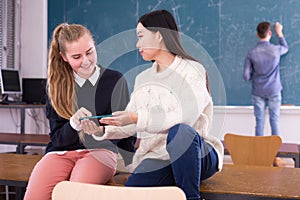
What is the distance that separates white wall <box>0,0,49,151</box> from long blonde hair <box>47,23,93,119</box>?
14.7 ft

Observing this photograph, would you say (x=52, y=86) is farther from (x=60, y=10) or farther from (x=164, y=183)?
(x=60, y=10)

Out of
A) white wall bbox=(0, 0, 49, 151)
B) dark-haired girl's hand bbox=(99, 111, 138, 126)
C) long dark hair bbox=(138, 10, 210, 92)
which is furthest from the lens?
white wall bbox=(0, 0, 49, 151)

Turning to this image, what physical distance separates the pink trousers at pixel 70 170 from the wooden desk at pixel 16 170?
0.04 meters

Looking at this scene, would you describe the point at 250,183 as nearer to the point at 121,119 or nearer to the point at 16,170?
the point at 121,119

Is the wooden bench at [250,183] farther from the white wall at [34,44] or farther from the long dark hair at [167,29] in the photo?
the white wall at [34,44]

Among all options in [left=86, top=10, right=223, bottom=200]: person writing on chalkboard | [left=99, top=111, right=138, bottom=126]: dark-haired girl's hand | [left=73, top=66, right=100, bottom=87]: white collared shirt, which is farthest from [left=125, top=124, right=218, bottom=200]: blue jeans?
[left=73, top=66, right=100, bottom=87]: white collared shirt

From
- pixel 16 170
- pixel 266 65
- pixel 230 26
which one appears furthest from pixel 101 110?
pixel 230 26

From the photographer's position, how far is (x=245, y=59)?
5.38m

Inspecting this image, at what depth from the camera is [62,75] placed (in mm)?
1771

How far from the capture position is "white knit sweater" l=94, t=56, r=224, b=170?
55.8 inches

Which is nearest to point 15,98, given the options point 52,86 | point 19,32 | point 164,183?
point 19,32

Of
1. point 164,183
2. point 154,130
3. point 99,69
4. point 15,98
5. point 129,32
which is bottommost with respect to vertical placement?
point 15,98

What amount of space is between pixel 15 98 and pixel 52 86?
4.45m

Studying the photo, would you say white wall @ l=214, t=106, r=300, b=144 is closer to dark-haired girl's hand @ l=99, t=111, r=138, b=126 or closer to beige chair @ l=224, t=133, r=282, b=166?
beige chair @ l=224, t=133, r=282, b=166
